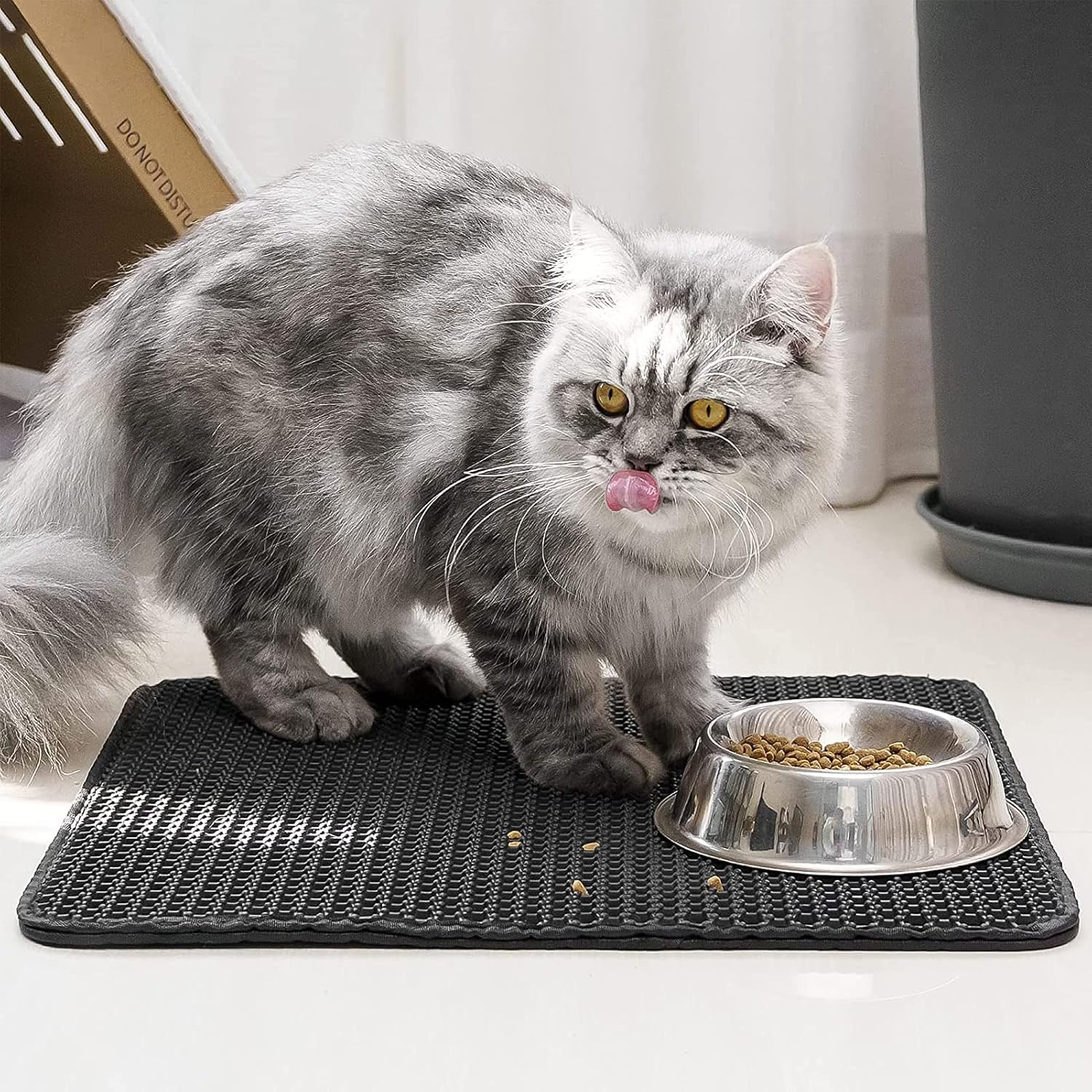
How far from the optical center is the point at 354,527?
5.76ft

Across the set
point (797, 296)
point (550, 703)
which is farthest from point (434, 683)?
point (797, 296)

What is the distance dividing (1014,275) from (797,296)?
37.1 inches

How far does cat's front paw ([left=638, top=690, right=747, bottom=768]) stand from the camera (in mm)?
1765

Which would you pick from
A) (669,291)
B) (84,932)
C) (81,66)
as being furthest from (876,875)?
(81,66)

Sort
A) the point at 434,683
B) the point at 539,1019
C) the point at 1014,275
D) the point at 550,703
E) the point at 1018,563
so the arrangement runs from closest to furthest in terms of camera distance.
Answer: the point at 539,1019 < the point at 550,703 < the point at 434,683 < the point at 1014,275 < the point at 1018,563

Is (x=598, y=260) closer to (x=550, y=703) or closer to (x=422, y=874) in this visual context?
(x=550, y=703)

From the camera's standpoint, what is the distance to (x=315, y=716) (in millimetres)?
1829

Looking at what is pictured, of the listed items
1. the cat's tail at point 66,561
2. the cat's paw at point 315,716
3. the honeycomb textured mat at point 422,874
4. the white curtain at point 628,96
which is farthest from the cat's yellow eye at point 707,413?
the white curtain at point 628,96

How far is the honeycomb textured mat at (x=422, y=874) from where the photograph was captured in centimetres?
135

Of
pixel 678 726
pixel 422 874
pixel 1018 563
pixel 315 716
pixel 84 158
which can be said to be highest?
pixel 84 158

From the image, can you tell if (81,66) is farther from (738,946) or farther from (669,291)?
(738,946)

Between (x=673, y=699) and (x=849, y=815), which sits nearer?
(x=849, y=815)

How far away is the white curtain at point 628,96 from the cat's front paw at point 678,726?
49.0 inches

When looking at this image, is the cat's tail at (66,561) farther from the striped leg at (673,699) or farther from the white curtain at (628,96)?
the white curtain at (628,96)
